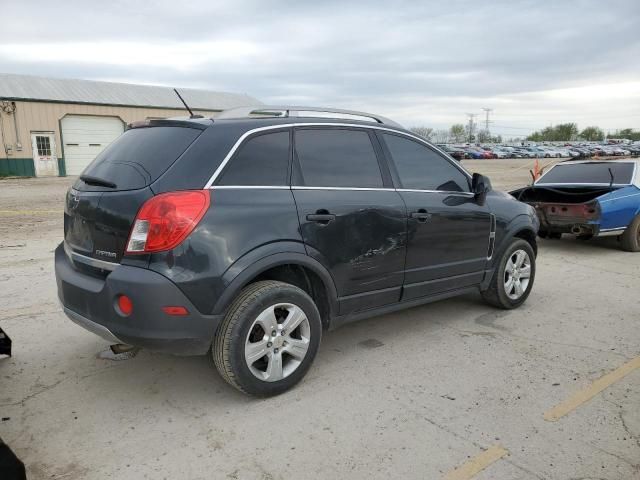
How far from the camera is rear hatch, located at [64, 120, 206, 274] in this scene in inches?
121

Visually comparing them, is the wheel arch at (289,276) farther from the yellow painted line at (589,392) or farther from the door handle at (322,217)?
the yellow painted line at (589,392)

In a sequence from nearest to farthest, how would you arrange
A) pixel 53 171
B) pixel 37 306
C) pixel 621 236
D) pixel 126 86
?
pixel 37 306
pixel 621 236
pixel 53 171
pixel 126 86

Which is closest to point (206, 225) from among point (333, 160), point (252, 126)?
point (252, 126)

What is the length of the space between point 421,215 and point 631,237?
5.92 meters

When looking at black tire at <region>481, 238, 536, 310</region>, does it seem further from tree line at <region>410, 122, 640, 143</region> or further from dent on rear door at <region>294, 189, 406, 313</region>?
tree line at <region>410, 122, 640, 143</region>

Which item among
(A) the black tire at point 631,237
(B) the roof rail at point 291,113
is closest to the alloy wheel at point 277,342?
(B) the roof rail at point 291,113

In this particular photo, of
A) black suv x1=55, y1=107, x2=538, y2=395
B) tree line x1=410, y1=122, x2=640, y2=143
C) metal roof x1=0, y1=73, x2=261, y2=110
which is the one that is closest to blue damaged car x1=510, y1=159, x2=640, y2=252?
black suv x1=55, y1=107, x2=538, y2=395

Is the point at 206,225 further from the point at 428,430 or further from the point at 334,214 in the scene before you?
the point at 428,430

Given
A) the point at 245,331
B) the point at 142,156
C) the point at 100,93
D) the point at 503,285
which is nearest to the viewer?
the point at 245,331

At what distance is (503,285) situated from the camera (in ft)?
16.6

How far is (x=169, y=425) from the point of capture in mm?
3092

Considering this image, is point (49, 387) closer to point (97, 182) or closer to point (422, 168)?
point (97, 182)

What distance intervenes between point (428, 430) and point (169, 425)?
154 cm

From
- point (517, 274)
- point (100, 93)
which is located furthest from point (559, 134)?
point (517, 274)
